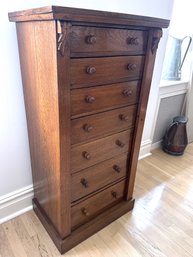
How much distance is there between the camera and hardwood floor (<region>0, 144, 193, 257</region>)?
48.0 inches

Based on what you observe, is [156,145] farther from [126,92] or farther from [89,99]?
[89,99]

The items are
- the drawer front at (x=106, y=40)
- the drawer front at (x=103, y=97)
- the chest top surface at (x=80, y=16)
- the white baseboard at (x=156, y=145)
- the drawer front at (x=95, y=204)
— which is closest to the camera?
the chest top surface at (x=80, y=16)

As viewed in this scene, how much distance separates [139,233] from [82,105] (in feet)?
3.15

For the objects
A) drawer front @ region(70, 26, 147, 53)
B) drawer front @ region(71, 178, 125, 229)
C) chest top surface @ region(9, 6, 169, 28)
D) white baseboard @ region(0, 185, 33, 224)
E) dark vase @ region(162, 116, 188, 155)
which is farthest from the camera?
dark vase @ region(162, 116, 188, 155)

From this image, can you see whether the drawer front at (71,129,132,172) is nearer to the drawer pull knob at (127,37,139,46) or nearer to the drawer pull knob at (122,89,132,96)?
the drawer pull knob at (122,89,132,96)

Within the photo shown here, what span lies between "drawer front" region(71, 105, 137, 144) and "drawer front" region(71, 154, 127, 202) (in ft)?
0.66

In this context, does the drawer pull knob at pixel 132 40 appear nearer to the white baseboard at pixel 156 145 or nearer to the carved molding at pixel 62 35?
the carved molding at pixel 62 35

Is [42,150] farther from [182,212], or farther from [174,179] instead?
[174,179]

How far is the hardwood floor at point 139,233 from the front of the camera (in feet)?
4.00

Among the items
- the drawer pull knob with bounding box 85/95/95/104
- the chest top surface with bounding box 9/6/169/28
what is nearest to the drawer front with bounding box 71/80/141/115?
the drawer pull knob with bounding box 85/95/95/104

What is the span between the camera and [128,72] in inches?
40.5

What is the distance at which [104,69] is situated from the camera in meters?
0.92

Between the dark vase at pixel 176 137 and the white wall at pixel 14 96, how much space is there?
1.07 metres

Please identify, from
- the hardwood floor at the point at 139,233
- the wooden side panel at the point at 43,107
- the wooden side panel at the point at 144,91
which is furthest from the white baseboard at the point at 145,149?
the wooden side panel at the point at 43,107
